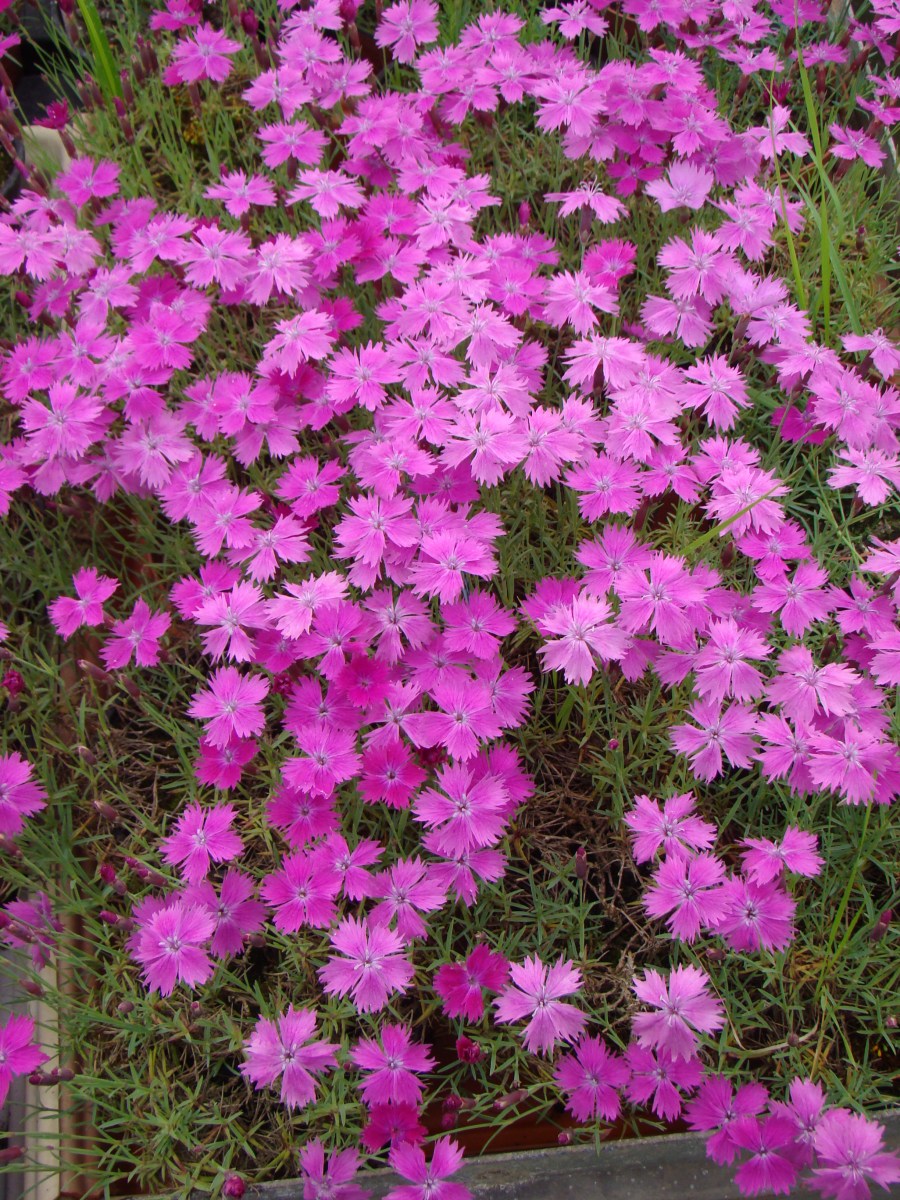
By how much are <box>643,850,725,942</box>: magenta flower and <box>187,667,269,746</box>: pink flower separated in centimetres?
57

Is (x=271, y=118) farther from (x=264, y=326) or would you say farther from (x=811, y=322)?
(x=811, y=322)

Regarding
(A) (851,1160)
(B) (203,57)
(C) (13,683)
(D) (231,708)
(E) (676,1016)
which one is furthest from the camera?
(B) (203,57)

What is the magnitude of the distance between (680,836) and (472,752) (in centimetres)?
29

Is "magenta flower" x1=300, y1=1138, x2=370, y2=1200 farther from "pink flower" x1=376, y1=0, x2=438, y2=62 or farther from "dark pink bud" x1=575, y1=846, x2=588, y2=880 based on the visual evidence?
"pink flower" x1=376, y1=0, x2=438, y2=62

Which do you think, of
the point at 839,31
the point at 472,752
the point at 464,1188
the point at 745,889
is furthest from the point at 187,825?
the point at 839,31

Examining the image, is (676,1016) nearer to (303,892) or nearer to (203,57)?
(303,892)

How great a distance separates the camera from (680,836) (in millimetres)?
1176

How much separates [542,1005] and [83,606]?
91cm

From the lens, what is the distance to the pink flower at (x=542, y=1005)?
109cm

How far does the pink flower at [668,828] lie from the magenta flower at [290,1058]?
0.46m

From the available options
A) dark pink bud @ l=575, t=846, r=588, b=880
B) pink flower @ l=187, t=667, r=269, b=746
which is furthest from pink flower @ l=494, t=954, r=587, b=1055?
pink flower @ l=187, t=667, r=269, b=746

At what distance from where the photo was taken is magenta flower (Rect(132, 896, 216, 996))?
3.76ft

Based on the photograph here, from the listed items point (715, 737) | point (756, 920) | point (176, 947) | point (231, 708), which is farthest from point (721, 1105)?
point (231, 708)

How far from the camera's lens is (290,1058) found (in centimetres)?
109
